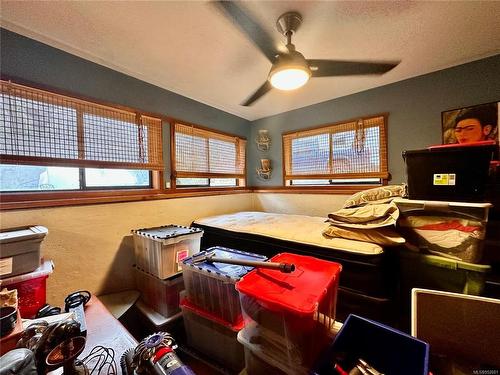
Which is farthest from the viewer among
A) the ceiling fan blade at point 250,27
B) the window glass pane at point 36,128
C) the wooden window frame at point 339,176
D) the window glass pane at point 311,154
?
the window glass pane at point 311,154

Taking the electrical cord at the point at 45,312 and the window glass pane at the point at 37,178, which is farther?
the window glass pane at the point at 37,178

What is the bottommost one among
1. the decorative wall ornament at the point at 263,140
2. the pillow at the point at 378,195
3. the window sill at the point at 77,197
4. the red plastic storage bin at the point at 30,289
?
the red plastic storage bin at the point at 30,289

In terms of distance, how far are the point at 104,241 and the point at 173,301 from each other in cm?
87

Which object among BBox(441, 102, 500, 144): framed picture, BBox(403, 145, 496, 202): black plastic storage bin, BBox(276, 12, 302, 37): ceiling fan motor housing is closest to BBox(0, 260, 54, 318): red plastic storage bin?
BBox(276, 12, 302, 37): ceiling fan motor housing

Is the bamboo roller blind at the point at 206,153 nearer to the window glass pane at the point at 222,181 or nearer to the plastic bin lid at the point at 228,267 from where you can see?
the window glass pane at the point at 222,181

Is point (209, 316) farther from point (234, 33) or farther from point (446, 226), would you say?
point (234, 33)

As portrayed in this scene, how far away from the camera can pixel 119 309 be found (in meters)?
1.70

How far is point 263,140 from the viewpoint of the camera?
355cm

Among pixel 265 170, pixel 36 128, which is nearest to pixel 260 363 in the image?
pixel 36 128

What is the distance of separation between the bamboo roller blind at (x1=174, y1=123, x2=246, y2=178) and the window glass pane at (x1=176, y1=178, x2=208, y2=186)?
0.10 metres

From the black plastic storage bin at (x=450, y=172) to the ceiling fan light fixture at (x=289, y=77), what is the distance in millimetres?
964

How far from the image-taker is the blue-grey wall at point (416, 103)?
1957mm

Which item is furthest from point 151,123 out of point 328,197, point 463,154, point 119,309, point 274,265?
point 463,154

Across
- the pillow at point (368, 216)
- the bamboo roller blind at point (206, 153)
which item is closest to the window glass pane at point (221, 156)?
the bamboo roller blind at point (206, 153)
